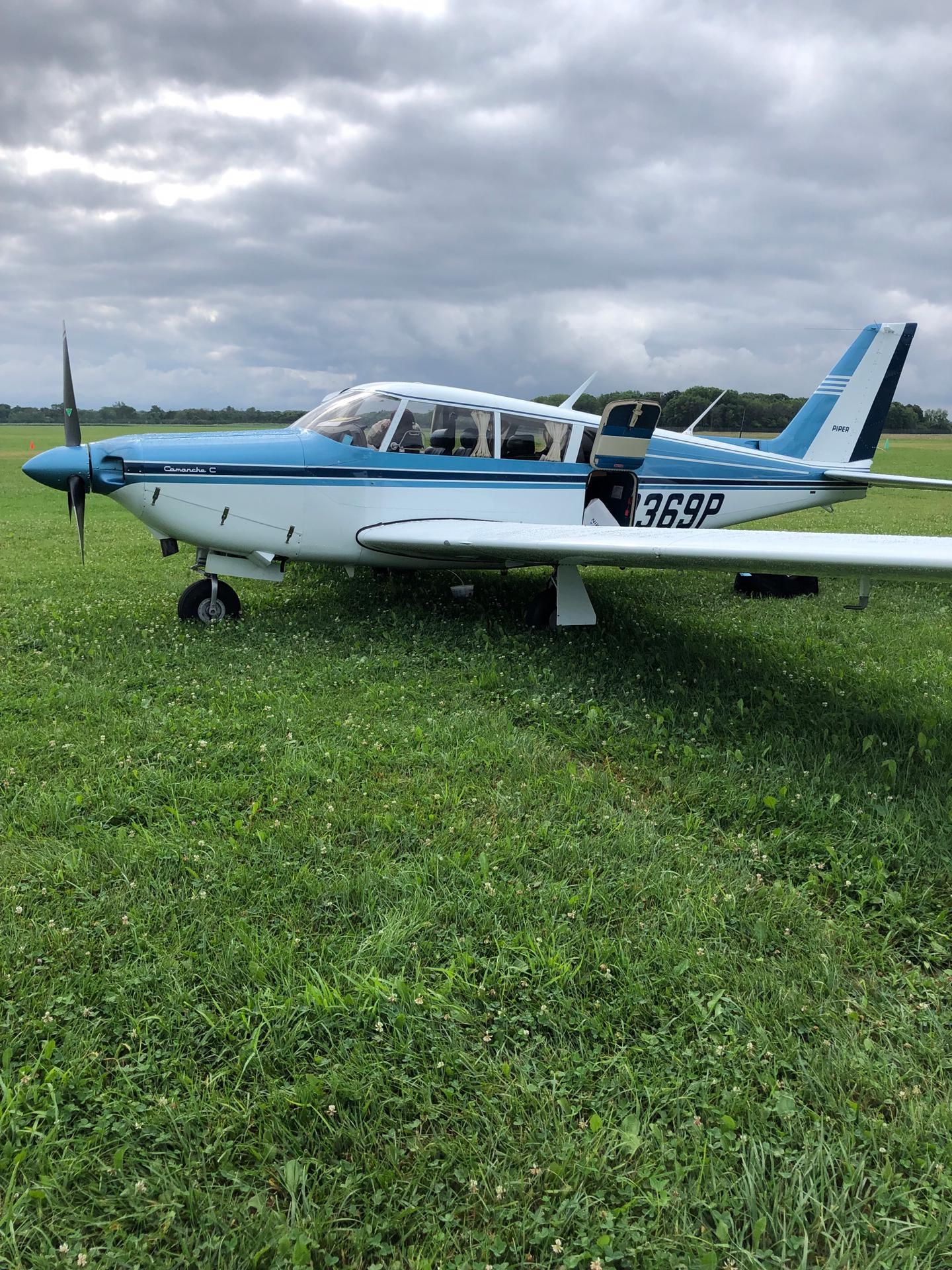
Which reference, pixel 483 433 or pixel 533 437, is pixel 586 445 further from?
pixel 483 433

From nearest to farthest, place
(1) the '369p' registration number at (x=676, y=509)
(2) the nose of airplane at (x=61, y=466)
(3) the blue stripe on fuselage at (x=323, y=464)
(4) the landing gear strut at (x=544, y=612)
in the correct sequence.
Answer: (2) the nose of airplane at (x=61, y=466) → (3) the blue stripe on fuselage at (x=323, y=464) → (4) the landing gear strut at (x=544, y=612) → (1) the '369p' registration number at (x=676, y=509)

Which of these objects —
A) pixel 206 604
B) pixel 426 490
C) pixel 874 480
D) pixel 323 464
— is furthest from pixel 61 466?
pixel 874 480

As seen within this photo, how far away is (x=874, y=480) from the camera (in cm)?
999

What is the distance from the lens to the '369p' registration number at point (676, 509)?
8359 millimetres

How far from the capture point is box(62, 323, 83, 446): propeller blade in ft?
21.2

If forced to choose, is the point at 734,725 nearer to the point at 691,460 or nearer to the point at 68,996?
the point at 68,996

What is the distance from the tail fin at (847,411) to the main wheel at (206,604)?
737 cm

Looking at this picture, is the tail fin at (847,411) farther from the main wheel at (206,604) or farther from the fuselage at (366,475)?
the main wheel at (206,604)

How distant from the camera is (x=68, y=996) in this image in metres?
2.37

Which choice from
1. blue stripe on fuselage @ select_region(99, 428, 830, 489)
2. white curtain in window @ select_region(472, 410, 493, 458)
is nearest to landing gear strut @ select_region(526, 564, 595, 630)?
blue stripe on fuselage @ select_region(99, 428, 830, 489)

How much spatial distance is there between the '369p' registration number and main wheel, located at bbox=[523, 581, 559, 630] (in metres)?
2.05

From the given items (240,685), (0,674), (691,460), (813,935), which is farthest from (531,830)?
(691,460)

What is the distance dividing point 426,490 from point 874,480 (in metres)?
6.65

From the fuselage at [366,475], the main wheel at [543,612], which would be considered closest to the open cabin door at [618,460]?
the fuselage at [366,475]
